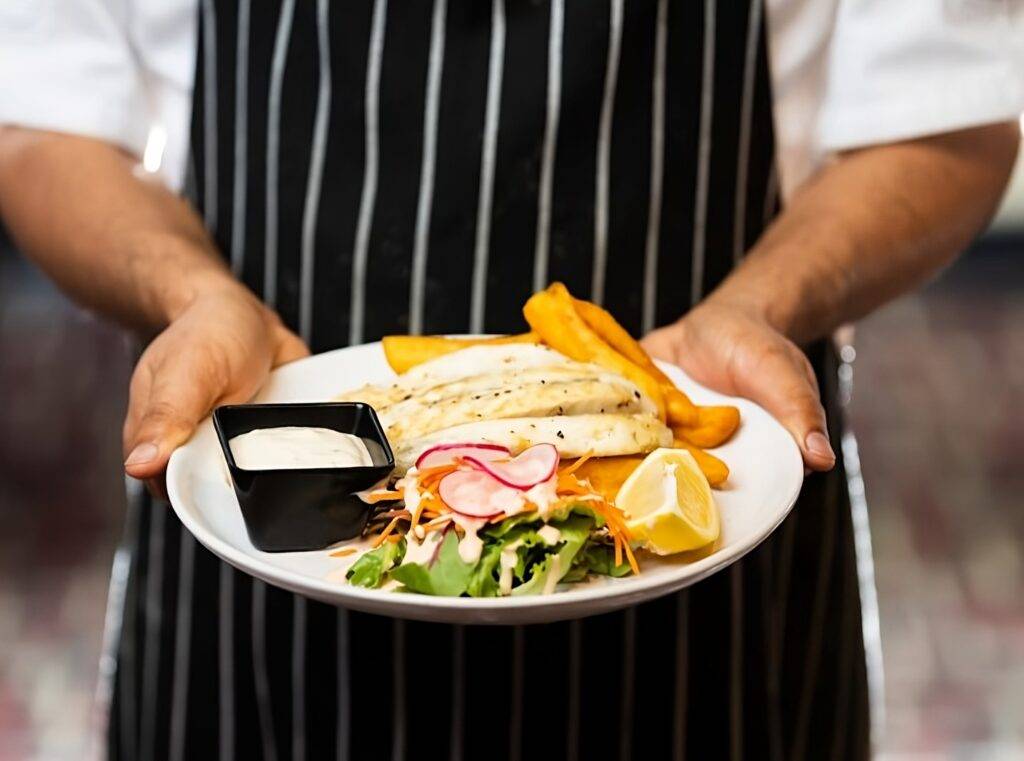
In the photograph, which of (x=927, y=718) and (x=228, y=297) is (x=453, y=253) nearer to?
(x=228, y=297)

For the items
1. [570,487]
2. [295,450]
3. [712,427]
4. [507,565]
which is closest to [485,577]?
[507,565]

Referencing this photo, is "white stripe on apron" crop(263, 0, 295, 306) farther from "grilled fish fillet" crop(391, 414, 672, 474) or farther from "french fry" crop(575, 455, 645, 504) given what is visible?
"french fry" crop(575, 455, 645, 504)

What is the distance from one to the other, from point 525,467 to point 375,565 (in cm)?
16

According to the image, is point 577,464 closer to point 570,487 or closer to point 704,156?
point 570,487

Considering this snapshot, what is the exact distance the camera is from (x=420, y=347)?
1.48m

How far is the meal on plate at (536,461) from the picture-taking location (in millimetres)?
1145

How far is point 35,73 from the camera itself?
5.85 ft

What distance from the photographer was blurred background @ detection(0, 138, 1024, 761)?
134 inches

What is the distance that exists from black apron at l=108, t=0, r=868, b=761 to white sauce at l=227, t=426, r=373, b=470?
15.2 inches

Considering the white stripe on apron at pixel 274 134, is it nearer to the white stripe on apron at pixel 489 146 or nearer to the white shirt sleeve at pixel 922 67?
the white stripe on apron at pixel 489 146

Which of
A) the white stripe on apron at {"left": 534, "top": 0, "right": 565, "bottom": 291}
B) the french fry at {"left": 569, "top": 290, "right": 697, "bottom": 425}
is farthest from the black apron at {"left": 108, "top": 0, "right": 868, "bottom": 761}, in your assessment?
the french fry at {"left": 569, "top": 290, "right": 697, "bottom": 425}

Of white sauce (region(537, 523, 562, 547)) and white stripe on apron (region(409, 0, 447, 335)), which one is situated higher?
white stripe on apron (region(409, 0, 447, 335))

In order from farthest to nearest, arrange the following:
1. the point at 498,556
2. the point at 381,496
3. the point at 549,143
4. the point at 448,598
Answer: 1. the point at 549,143
2. the point at 381,496
3. the point at 498,556
4. the point at 448,598

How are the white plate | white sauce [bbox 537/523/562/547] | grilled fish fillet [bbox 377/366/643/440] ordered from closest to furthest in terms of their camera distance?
the white plate → white sauce [bbox 537/523/562/547] → grilled fish fillet [bbox 377/366/643/440]
